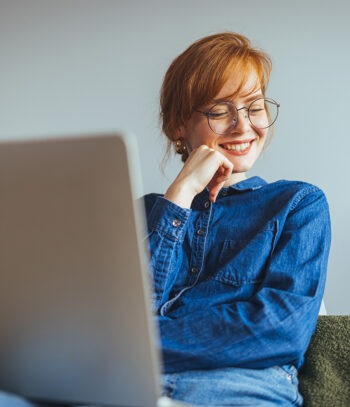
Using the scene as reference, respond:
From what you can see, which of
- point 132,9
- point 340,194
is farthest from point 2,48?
point 340,194

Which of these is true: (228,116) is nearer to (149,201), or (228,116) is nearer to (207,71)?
(207,71)

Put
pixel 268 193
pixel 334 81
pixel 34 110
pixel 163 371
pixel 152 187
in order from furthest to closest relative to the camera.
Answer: pixel 34 110 → pixel 152 187 → pixel 334 81 → pixel 268 193 → pixel 163 371

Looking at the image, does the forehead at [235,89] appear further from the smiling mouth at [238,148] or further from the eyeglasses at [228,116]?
the smiling mouth at [238,148]

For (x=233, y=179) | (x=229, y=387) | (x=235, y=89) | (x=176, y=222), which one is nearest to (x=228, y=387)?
(x=229, y=387)

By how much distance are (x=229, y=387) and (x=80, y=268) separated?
0.51 meters

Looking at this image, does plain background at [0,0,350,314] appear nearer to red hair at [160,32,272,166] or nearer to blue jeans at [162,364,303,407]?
red hair at [160,32,272,166]

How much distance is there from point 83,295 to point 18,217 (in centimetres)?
11

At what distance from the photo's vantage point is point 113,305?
546mm

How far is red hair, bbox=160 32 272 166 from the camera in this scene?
1.31 metres

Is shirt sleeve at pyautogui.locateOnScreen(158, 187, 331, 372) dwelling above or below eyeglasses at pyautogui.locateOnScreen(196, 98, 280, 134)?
below

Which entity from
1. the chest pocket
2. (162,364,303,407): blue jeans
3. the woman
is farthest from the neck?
(162,364,303,407): blue jeans

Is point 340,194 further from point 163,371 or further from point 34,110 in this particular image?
point 34,110

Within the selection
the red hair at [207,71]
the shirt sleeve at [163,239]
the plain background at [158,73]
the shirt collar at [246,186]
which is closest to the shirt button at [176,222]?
the shirt sleeve at [163,239]

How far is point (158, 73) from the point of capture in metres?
1.96
